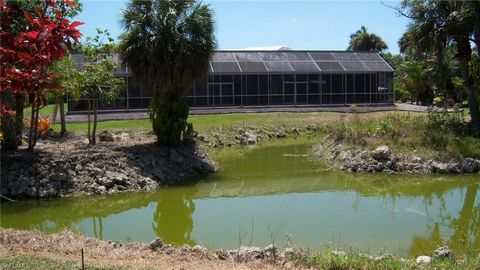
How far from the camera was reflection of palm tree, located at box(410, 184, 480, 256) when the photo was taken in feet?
27.9

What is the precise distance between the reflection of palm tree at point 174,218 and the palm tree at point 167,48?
431 centimetres

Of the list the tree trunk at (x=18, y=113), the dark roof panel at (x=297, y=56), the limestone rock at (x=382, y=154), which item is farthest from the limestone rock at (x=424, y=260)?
the dark roof panel at (x=297, y=56)

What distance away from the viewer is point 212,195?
44.8ft

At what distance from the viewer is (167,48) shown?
1648cm

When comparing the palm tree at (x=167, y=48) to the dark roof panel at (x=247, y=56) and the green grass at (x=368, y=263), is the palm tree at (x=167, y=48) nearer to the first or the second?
the green grass at (x=368, y=263)

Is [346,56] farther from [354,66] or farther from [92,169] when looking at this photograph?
[92,169]

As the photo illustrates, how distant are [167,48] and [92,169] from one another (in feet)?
16.0

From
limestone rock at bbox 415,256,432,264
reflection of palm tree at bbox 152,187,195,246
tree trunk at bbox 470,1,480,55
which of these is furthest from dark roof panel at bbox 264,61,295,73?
limestone rock at bbox 415,256,432,264

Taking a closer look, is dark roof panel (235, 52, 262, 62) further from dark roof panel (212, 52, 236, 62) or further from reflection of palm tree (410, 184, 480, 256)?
reflection of palm tree (410, 184, 480, 256)

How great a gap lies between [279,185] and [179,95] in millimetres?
5148

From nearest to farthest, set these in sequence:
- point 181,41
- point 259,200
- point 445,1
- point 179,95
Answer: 1. point 259,200
2. point 181,41
3. point 179,95
4. point 445,1

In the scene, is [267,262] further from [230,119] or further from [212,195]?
[230,119]

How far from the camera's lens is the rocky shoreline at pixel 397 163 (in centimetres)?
1600

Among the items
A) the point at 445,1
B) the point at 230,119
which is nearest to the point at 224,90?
the point at 230,119
